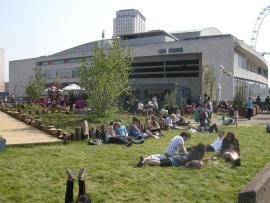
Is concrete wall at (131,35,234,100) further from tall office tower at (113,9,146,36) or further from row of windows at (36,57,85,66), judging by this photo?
tall office tower at (113,9,146,36)

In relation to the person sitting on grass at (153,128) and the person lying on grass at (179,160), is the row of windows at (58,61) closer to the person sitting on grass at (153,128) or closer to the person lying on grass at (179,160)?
the person sitting on grass at (153,128)

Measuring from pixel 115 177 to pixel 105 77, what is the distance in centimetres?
1238

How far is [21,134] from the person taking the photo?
16859 mm

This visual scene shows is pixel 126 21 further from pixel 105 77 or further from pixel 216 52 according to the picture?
pixel 105 77

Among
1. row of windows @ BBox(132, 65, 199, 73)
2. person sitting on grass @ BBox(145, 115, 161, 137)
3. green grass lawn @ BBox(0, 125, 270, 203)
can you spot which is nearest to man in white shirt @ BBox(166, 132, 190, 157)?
green grass lawn @ BBox(0, 125, 270, 203)

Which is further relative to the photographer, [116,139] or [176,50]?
[176,50]

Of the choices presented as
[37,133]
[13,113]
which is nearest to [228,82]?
[13,113]

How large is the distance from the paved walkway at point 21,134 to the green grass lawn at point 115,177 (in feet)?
4.11

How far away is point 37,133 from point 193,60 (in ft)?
131

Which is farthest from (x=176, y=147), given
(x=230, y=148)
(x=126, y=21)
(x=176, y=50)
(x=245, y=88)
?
(x=126, y=21)

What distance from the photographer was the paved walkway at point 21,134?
48.0ft

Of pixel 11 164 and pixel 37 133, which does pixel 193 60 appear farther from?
pixel 11 164

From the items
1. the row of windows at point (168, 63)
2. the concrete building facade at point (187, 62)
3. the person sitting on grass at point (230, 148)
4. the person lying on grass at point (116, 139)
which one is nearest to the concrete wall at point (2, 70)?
the concrete building facade at point (187, 62)

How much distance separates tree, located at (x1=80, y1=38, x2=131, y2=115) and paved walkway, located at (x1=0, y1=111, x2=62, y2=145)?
379cm
